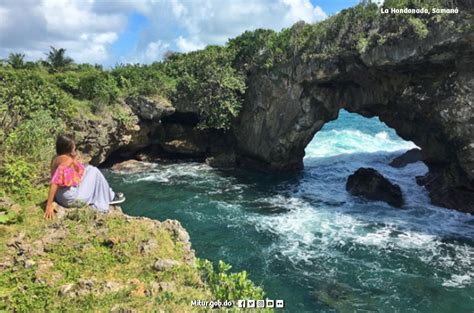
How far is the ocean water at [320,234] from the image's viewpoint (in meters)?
13.3

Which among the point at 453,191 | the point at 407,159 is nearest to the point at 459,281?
the point at 453,191

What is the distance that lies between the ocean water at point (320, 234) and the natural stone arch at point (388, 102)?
1.75m

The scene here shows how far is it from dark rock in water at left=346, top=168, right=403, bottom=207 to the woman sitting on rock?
18.2 meters

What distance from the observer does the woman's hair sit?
335 inches

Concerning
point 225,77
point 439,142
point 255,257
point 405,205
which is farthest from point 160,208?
point 439,142

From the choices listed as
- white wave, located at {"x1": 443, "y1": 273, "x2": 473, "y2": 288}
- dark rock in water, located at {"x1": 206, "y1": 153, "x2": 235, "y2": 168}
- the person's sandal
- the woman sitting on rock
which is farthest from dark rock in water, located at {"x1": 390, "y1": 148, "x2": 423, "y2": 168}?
the woman sitting on rock

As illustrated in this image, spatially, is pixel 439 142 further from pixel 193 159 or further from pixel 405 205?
pixel 193 159

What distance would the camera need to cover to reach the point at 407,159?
3300 centimetres

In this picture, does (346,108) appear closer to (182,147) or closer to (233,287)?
(182,147)

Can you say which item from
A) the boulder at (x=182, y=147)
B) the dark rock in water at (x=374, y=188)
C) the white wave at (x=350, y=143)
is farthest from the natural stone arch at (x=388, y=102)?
the white wave at (x=350, y=143)

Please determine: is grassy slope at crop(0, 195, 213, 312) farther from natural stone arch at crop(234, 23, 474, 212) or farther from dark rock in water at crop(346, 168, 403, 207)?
dark rock in water at crop(346, 168, 403, 207)

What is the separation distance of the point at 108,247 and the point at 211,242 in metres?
10.1

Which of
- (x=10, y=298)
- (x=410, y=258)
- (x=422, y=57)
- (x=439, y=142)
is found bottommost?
(x=410, y=258)

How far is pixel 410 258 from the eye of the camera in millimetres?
15734
